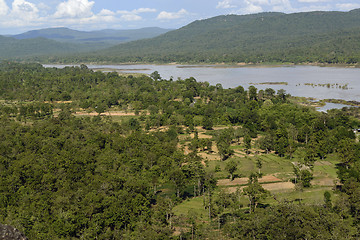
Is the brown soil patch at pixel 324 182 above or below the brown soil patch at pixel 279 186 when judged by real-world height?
above

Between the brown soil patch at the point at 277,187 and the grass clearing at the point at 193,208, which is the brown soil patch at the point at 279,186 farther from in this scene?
the grass clearing at the point at 193,208

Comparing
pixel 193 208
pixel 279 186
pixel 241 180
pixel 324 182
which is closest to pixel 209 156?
pixel 241 180

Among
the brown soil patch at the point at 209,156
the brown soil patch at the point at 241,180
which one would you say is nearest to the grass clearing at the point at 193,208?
the brown soil patch at the point at 241,180

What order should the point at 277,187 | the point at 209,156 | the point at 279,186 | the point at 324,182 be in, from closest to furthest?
the point at 277,187 → the point at 279,186 → the point at 324,182 → the point at 209,156

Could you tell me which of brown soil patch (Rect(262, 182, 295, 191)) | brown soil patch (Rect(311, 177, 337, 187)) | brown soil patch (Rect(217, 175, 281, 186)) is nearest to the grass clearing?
brown soil patch (Rect(217, 175, 281, 186))

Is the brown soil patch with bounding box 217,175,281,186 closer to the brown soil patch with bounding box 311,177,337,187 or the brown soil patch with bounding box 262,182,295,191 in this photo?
the brown soil patch with bounding box 262,182,295,191

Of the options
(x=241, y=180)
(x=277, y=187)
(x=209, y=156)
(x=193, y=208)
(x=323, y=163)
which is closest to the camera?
(x=193, y=208)

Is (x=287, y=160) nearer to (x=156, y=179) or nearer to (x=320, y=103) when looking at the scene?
(x=156, y=179)

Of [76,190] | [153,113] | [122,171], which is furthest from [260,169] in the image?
[153,113]

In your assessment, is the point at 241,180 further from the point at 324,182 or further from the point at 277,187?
the point at 324,182

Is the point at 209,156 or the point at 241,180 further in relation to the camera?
the point at 209,156

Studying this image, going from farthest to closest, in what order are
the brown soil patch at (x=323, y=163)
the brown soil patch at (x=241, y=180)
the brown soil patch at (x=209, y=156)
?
the brown soil patch at (x=209, y=156), the brown soil patch at (x=323, y=163), the brown soil patch at (x=241, y=180)
